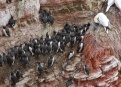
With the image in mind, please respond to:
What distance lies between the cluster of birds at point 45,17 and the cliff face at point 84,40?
0.28 m

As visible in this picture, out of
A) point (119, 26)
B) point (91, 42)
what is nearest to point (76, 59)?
→ point (91, 42)

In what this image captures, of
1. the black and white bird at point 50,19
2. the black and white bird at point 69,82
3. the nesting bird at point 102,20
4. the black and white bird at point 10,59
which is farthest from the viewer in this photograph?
the black and white bird at point 50,19

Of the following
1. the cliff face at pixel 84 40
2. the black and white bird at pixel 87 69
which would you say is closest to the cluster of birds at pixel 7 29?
the cliff face at pixel 84 40

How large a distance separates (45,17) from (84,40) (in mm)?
2861

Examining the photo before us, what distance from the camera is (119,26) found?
1086 inches

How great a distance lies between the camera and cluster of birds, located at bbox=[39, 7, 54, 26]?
2731 cm

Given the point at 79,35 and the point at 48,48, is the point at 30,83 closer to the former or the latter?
the point at 48,48

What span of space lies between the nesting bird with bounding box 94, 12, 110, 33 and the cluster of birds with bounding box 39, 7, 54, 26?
2.45 meters

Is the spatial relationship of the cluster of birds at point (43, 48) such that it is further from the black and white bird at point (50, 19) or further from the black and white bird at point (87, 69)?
the black and white bird at point (50, 19)

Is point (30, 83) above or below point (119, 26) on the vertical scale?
below

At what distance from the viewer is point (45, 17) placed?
89.8 ft

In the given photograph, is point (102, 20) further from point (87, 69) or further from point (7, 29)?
point (7, 29)

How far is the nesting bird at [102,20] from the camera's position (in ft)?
86.3

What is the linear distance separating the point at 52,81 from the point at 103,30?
3.99 meters
